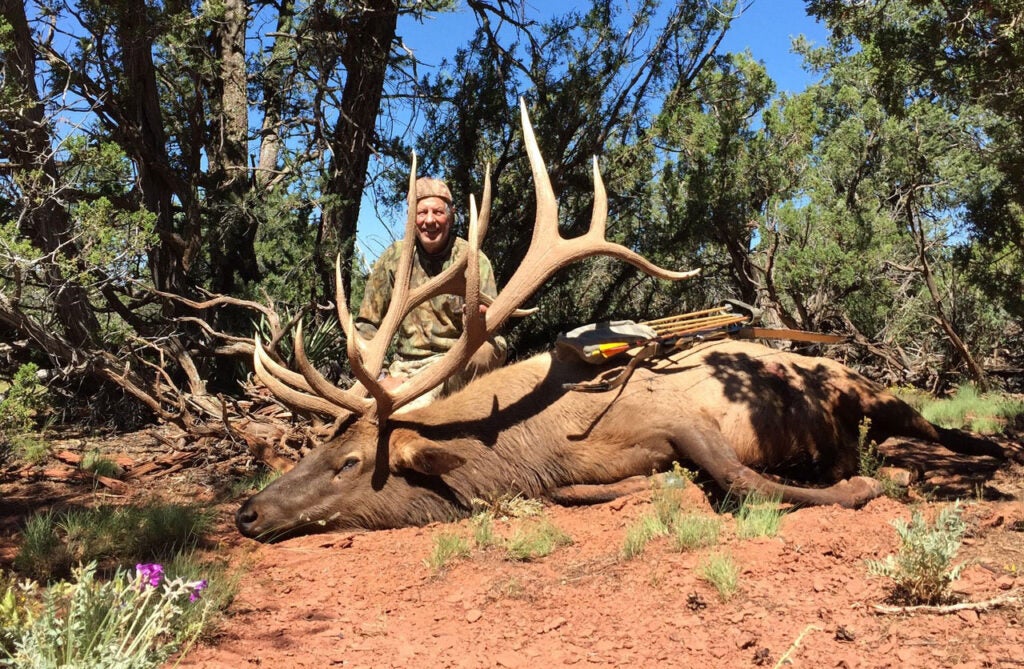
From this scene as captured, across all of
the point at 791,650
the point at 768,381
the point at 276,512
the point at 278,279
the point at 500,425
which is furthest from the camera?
the point at 278,279

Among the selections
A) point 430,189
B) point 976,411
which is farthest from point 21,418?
point 976,411

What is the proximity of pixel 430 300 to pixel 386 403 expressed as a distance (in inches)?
53.7

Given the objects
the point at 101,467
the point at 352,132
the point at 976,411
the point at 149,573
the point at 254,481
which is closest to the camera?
the point at 149,573

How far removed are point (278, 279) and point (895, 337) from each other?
748 centimetres

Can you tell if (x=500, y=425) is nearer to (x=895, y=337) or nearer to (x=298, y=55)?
(x=298, y=55)

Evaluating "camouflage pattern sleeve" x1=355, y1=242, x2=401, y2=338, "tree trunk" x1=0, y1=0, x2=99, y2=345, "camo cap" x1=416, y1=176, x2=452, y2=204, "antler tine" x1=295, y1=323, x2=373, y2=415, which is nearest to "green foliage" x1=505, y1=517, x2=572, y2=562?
"antler tine" x1=295, y1=323, x2=373, y2=415

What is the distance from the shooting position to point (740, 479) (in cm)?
428

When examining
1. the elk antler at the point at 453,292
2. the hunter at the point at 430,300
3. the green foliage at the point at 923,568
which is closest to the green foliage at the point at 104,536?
the elk antler at the point at 453,292

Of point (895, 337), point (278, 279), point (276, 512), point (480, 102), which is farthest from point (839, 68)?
point (276, 512)

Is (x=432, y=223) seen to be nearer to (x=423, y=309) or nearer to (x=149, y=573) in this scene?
(x=423, y=309)

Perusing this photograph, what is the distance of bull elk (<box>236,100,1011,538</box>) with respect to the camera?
4.43 meters

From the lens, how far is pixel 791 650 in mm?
2348

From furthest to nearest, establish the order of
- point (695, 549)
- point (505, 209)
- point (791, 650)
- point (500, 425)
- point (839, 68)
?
point (839, 68) < point (505, 209) < point (500, 425) < point (695, 549) < point (791, 650)

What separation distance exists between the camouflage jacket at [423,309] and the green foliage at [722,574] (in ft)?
9.29
